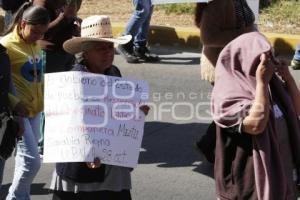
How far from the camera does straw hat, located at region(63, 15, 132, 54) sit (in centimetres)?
383

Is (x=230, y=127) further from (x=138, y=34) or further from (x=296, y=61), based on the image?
(x=138, y=34)

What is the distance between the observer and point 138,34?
9680 mm

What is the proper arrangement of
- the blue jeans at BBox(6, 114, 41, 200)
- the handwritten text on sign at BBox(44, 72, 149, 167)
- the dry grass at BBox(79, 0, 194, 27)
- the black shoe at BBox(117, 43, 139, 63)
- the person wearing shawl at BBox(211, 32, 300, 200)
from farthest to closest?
the dry grass at BBox(79, 0, 194, 27)
the black shoe at BBox(117, 43, 139, 63)
the blue jeans at BBox(6, 114, 41, 200)
the handwritten text on sign at BBox(44, 72, 149, 167)
the person wearing shawl at BBox(211, 32, 300, 200)

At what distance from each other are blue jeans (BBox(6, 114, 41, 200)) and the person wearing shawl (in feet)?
5.03

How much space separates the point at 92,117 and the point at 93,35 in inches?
18.3

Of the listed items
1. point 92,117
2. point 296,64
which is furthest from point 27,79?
point 296,64

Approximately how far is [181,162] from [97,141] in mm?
2736

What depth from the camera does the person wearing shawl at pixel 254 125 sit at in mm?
3422

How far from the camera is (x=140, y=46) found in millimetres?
9680

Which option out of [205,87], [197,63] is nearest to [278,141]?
[205,87]

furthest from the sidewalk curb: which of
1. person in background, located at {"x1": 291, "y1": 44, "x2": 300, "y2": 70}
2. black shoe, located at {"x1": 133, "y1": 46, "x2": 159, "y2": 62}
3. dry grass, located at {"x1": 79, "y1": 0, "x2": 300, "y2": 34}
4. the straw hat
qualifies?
the straw hat

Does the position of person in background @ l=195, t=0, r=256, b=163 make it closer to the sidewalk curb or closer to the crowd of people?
the crowd of people

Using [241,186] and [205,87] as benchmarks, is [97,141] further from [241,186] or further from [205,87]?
[205,87]

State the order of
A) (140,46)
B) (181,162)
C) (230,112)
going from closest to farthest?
(230,112) → (181,162) → (140,46)
